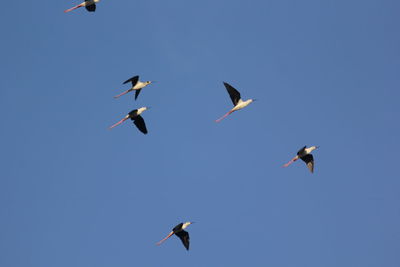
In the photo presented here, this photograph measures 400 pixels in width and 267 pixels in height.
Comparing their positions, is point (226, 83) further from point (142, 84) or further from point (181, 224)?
point (181, 224)

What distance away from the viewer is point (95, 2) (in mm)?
47281

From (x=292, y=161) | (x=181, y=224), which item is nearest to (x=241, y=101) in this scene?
(x=292, y=161)

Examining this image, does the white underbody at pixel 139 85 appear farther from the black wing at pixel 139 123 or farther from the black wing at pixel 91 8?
the black wing at pixel 91 8

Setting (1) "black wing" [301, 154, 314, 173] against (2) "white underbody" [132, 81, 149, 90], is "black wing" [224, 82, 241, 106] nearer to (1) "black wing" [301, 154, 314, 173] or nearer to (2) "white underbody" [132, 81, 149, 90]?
(2) "white underbody" [132, 81, 149, 90]

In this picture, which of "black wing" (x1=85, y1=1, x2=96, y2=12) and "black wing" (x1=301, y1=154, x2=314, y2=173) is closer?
"black wing" (x1=301, y1=154, x2=314, y2=173)

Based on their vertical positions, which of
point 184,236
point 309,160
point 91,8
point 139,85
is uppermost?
point 91,8

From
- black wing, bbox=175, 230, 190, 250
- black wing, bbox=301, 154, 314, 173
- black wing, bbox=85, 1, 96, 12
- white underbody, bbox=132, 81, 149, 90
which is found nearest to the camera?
black wing, bbox=175, 230, 190, 250

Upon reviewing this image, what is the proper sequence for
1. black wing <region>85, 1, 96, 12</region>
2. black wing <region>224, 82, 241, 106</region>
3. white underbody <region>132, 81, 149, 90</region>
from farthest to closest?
1. black wing <region>85, 1, 96, 12</region>
2. white underbody <region>132, 81, 149, 90</region>
3. black wing <region>224, 82, 241, 106</region>

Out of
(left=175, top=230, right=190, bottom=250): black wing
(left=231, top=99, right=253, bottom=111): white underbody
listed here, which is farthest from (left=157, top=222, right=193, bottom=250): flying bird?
(left=231, top=99, right=253, bottom=111): white underbody

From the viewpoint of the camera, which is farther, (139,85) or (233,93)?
(139,85)

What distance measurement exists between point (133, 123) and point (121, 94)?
5.77ft

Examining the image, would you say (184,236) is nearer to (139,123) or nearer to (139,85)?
(139,123)

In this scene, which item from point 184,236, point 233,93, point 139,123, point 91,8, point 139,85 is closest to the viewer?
point 184,236

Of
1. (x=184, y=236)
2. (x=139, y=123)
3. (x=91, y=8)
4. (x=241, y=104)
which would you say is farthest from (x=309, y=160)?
(x=91, y=8)
